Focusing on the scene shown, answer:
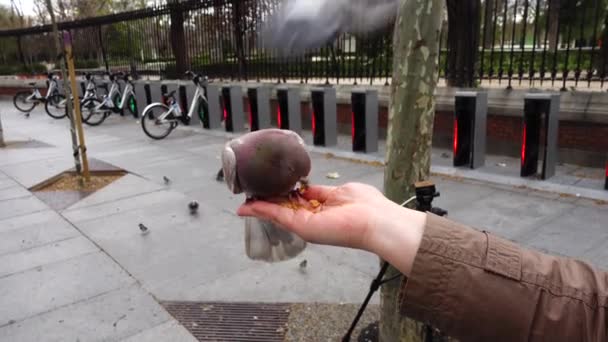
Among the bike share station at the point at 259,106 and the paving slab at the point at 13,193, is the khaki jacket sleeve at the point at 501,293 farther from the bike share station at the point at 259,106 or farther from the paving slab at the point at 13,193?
the bike share station at the point at 259,106

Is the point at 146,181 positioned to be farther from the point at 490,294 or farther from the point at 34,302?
the point at 490,294

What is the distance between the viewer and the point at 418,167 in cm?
274

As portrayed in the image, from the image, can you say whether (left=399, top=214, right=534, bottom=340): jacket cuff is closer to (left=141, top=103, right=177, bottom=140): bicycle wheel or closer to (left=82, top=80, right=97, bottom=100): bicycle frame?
(left=141, top=103, right=177, bottom=140): bicycle wheel

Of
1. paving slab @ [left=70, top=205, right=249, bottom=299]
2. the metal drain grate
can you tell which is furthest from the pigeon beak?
paving slab @ [left=70, top=205, right=249, bottom=299]

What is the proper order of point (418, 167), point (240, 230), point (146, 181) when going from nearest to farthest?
1. point (418, 167)
2. point (240, 230)
3. point (146, 181)

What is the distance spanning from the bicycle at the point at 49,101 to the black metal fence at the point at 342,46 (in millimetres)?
2599

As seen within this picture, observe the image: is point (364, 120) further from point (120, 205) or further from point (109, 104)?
point (109, 104)

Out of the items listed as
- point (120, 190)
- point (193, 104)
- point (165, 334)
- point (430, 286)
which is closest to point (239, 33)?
point (193, 104)

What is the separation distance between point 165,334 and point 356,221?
2.58m

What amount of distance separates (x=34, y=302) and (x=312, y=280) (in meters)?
2.19

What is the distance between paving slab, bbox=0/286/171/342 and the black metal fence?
575 centimetres

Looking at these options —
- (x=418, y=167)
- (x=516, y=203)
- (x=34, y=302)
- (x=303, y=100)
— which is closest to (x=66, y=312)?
(x=34, y=302)

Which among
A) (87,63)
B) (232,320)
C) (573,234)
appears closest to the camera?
(232,320)

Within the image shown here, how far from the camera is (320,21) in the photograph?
13.7m
